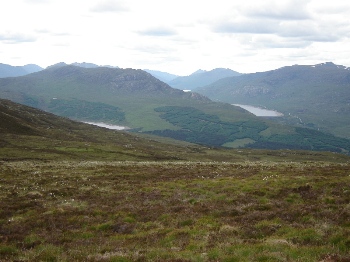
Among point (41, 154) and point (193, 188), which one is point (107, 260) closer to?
point (193, 188)

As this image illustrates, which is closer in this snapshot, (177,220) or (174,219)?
(177,220)

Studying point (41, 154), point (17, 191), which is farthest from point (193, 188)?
point (41, 154)

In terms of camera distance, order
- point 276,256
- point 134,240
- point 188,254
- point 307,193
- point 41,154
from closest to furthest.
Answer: point 276,256
point 188,254
point 134,240
point 307,193
point 41,154

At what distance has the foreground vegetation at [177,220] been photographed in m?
15.4

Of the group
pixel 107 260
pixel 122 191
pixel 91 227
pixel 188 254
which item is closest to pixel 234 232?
pixel 188 254

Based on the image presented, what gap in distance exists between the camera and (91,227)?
21.4 m

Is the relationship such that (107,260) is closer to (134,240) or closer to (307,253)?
(134,240)

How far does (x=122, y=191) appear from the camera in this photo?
3247cm

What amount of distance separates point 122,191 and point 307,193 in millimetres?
16988

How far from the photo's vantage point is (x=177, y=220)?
859 inches

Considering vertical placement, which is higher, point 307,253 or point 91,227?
point 307,253

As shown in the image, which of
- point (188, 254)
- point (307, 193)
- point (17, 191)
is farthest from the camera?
point (17, 191)

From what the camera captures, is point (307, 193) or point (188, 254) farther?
point (307, 193)

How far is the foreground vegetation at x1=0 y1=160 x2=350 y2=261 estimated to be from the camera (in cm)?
1541
